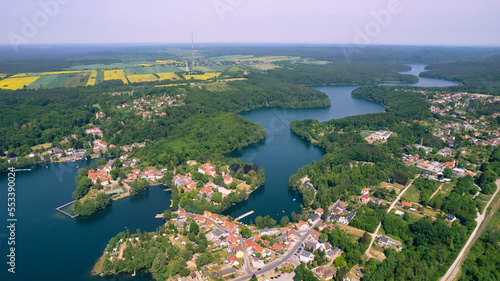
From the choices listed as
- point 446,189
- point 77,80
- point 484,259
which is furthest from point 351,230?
point 77,80

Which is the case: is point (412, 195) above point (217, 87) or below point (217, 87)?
below

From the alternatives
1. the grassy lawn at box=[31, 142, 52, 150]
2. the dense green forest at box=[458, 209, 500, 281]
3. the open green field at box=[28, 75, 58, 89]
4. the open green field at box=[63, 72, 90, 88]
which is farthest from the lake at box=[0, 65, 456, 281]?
the open green field at box=[28, 75, 58, 89]

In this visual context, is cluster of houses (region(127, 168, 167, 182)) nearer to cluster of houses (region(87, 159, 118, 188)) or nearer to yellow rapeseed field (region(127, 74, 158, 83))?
cluster of houses (region(87, 159, 118, 188))

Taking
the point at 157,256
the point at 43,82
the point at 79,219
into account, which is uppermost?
the point at 43,82

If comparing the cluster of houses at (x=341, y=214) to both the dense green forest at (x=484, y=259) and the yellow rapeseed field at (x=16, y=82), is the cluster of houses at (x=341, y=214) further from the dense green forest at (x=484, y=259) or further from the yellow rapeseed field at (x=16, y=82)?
the yellow rapeseed field at (x=16, y=82)

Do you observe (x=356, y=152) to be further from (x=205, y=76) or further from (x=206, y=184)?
(x=205, y=76)
